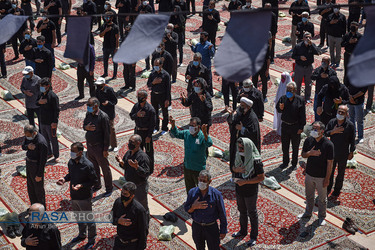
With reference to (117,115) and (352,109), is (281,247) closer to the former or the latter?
(352,109)

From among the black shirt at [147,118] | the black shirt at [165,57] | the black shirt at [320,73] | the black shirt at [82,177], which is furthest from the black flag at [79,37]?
the black shirt at [165,57]

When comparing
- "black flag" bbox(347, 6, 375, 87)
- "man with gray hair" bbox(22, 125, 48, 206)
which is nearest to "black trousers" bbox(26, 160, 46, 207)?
"man with gray hair" bbox(22, 125, 48, 206)

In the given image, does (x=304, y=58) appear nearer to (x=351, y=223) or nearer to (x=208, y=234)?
(x=351, y=223)

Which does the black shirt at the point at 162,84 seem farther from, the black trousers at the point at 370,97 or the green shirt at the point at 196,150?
the black trousers at the point at 370,97

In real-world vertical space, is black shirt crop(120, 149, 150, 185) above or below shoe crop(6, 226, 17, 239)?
above

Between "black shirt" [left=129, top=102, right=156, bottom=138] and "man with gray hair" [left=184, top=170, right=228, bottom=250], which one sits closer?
"man with gray hair" [left=184, top=170, right=228, bottom=250]

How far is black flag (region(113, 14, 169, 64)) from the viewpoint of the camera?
5.75m

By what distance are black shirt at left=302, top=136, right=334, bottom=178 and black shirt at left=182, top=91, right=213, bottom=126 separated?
2731mm

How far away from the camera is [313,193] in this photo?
979 cm

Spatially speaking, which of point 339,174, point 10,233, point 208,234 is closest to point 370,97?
point 339,174

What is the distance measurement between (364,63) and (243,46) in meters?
1.09

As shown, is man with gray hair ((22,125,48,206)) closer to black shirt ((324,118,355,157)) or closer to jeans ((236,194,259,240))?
jeans ((236,194,259,240))

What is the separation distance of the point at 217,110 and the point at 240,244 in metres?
5.93

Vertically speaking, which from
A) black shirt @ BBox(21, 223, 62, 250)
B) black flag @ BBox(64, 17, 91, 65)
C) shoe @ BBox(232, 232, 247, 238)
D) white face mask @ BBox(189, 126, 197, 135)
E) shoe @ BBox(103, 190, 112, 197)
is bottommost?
shoe @ BBox(103, 190, 112, 197)
